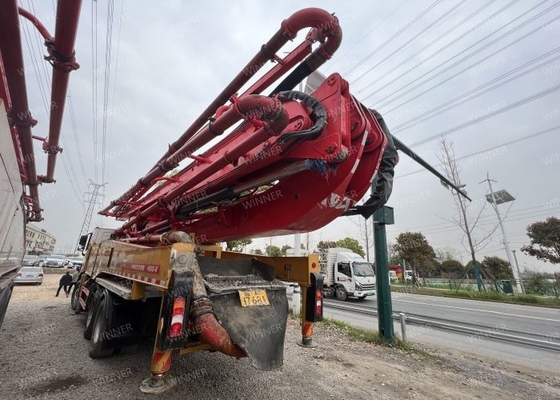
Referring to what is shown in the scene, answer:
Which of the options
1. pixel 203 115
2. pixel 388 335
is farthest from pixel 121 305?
pixel 388 335

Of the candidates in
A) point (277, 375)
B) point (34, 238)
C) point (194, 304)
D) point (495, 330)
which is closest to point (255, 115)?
point (194, 304)

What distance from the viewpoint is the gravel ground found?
3.29 metres

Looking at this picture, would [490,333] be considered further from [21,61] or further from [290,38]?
[21,61]

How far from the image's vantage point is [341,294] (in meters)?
14.7

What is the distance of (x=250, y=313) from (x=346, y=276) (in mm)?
12645

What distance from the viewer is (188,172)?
12.8 ft

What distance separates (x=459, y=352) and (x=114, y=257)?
6.75 metres

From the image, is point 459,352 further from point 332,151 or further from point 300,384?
point 332,151

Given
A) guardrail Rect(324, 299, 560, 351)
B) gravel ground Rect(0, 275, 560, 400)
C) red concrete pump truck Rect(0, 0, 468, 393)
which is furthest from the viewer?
guardrail Rect(324, 299, 560, 351)

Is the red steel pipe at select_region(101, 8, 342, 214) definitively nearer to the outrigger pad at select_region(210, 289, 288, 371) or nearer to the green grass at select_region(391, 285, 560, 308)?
the outrigger pad at select_region(210, 289, 288, 371)

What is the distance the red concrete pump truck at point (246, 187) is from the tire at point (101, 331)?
38mm

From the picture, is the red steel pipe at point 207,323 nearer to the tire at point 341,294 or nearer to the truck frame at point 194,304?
the truck frame at point 194,304

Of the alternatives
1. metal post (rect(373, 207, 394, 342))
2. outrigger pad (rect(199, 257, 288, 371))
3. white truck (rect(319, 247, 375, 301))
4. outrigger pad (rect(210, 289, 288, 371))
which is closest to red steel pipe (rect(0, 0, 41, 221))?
outrigger pad (rect(199, 257, 288, 371))

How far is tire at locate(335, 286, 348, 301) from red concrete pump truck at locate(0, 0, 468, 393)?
11669 mm
